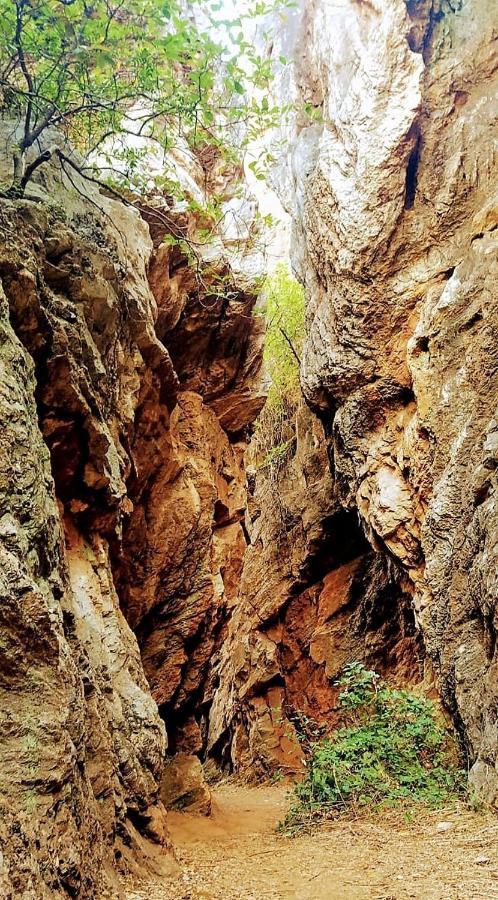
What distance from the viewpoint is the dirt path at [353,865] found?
12.8 ft

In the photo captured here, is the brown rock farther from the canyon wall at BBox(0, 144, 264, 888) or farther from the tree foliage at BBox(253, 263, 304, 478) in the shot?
the tree foliage at BBox(253, 263, 304, 478)

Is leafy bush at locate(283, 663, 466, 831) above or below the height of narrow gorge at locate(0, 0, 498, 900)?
below

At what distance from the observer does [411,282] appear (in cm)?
1084

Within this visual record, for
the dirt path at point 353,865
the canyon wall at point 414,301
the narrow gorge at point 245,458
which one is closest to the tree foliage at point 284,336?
the narrow gorge at point 245,458

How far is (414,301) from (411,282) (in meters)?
0.37

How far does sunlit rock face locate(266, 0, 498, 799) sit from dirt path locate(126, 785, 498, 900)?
2.44m

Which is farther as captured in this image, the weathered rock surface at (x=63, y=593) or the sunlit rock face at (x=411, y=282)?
the sunlit rock face at (x=411, y=282)

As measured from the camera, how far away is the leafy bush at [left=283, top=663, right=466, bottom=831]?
7.01 m

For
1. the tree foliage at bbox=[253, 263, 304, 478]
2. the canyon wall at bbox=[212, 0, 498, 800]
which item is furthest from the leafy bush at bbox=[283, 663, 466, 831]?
the tree foliage at bbox=[253, 263, 304, 478]

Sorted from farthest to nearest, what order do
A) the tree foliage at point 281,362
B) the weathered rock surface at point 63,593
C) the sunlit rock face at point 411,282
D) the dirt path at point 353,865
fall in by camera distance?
the tree foliage at point 281,362, the sunlit rock face at point 411,282, the dirt path at point 353,865, the weathered rock surface at point 63,593

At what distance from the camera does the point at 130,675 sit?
21.5ft

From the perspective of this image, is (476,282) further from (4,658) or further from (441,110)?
→ (4,658)

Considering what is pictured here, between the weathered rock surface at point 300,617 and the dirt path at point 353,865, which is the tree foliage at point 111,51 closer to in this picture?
the dirt path at point 353,865

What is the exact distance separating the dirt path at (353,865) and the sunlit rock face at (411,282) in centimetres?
244
